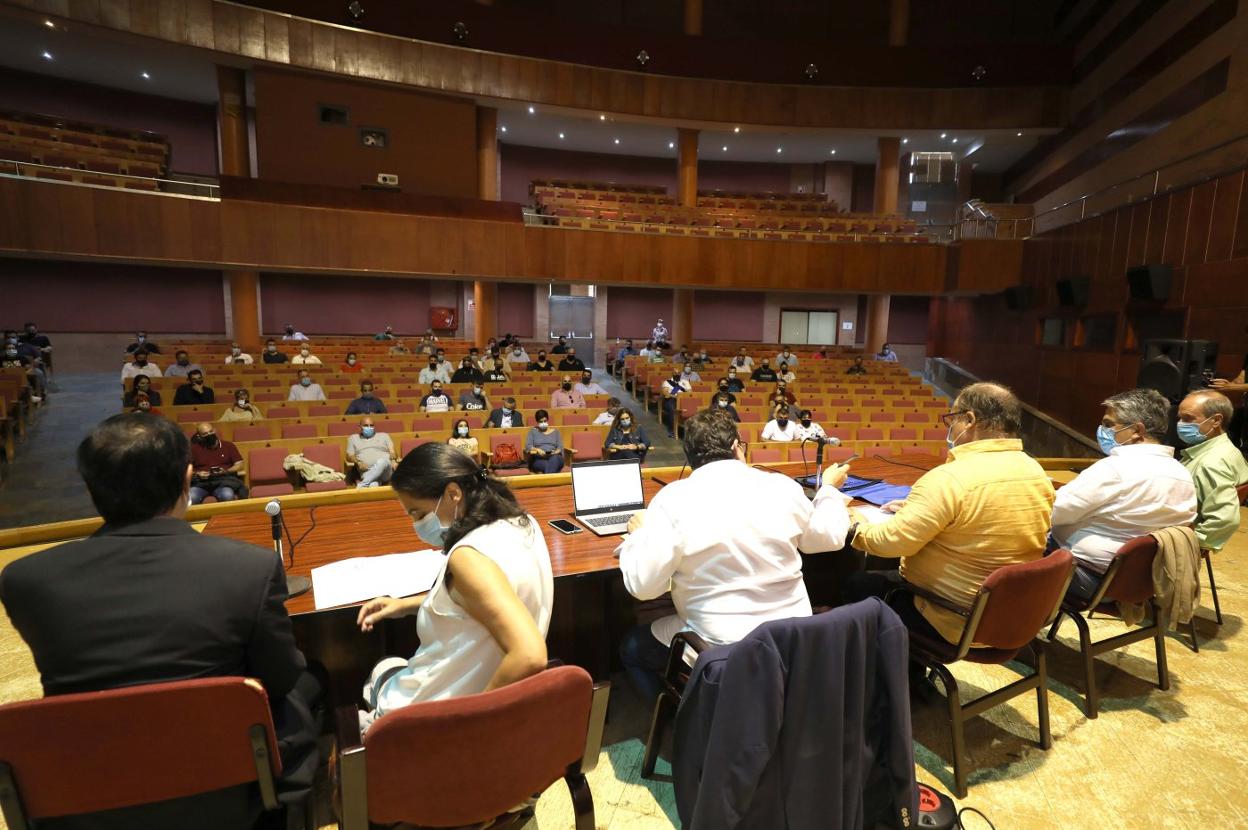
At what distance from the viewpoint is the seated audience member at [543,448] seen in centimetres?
596

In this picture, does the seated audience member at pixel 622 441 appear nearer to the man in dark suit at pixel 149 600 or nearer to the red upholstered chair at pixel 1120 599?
the red upholstered chair at pixel 1120 599

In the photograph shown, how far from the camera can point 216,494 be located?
4812 mm

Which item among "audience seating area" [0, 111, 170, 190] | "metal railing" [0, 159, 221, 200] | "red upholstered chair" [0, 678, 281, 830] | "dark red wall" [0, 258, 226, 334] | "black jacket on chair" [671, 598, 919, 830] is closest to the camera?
"red upholstered chair" [0, 678, 281, 830]

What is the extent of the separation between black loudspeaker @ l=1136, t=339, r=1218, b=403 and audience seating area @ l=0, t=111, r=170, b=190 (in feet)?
44.8

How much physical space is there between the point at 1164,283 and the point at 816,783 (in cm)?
870

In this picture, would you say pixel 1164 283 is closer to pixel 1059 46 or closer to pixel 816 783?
pixel 816 783

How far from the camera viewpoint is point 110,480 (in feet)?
4.25

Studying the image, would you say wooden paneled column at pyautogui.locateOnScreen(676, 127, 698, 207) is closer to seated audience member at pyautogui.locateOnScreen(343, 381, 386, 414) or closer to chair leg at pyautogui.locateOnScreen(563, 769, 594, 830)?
seated audience member at pyautogui.locateOnScreen(343, 381, 386, 414)

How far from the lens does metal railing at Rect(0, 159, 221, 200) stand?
32.0 ft

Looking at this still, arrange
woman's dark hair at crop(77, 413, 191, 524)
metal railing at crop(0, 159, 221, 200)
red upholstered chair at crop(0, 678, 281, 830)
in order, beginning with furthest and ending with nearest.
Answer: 1. metal railing at crop(0, 159, 221, 200)
2. woman's dark hair at crop(77, 413, 191, 524)
3. red upholstered chair at crop(0, 678, 281, 830)

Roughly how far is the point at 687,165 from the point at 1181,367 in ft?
36.7

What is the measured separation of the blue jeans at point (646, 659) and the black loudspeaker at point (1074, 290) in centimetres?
1007

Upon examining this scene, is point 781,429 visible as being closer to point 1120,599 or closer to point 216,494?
point 1120,599

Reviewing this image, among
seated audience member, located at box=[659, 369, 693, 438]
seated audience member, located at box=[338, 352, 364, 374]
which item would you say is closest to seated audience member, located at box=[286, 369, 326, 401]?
seated audience member, located at box=[338, 352, 364, 374]
